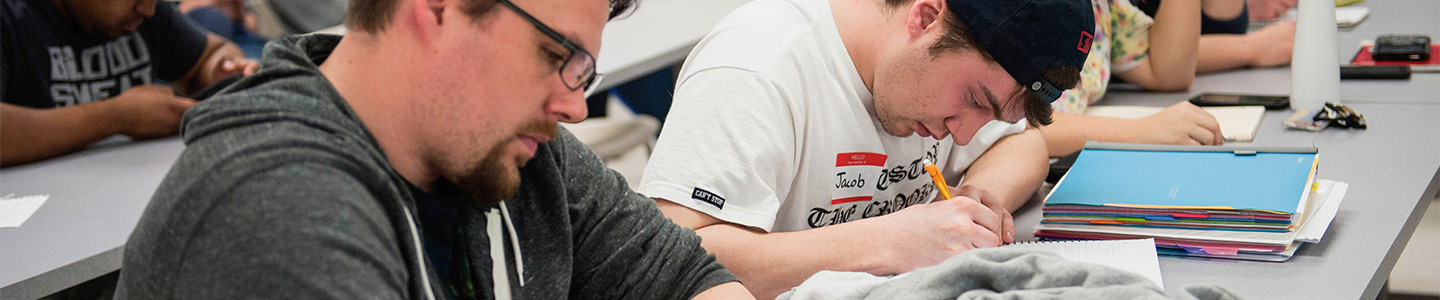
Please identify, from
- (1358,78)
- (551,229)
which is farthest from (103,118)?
(1358,78)

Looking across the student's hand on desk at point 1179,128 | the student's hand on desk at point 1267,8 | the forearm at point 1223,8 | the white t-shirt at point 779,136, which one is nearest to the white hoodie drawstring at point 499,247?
the white t-shirt at point 779,136

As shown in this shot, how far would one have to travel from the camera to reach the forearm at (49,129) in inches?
81.4

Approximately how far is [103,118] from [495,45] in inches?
69.6

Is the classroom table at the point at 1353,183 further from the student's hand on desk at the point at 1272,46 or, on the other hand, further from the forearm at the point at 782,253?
the forearm at the point at 782,253

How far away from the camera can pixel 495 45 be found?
82cm

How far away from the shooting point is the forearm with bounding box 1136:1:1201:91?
2355 mm

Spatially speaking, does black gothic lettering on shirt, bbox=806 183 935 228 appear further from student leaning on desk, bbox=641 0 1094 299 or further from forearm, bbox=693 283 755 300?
forearm, bbox=693 283 755 300

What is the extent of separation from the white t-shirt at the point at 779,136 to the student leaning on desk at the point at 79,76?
4.78 feet

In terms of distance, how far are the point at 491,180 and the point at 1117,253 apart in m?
0.80

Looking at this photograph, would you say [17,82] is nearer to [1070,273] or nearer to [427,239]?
[427,239]

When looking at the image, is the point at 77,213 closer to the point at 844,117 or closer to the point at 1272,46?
the point at 844,117

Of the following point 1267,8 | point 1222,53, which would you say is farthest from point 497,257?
point 1267,8

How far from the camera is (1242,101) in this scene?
219cm

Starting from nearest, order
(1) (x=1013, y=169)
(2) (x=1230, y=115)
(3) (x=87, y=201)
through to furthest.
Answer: (1) (x=1013, y=169) < (3) (x=87, y=201) < (2) (x=1230, y=115)
